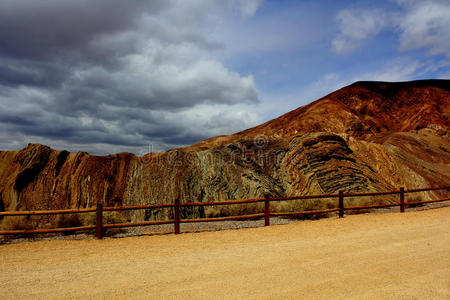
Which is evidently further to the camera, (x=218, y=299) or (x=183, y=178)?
(x=183, y=178)

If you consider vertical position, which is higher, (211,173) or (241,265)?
(211,173)

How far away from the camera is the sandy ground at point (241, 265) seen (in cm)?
516

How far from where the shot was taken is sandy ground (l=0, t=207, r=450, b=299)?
516 cm

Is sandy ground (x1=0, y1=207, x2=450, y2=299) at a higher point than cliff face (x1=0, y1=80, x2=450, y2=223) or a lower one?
lower

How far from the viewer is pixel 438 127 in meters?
48.0

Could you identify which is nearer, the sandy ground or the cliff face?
the sandy ground

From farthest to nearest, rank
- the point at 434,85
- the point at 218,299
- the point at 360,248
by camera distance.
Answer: the point at 434,85, the point at 360,248, the point at 218,299

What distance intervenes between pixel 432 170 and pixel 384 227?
1930cm

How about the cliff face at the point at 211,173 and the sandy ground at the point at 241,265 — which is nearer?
the sandy ground at the point at 241,265

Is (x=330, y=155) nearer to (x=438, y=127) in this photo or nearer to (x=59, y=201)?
(x=59, y=201)

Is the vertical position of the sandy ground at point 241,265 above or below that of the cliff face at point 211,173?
below

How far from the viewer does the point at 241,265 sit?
262 inches

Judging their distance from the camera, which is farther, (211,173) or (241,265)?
(211,173)

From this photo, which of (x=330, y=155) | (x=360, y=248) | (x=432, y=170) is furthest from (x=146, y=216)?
(x=432, y=170)
